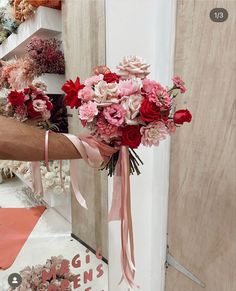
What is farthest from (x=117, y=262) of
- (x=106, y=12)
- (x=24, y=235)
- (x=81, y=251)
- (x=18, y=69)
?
(x=106, y=12)

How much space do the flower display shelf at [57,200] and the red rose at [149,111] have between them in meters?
0.40

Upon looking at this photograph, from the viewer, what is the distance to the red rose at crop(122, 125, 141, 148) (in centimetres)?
49

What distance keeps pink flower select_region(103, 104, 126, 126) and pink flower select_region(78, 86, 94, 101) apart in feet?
0.12

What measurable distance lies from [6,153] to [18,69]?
0.34 m

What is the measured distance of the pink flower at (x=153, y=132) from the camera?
0.48m

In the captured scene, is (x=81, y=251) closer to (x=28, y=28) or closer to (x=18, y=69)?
(x=18, y=69)

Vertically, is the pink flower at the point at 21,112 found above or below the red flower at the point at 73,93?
below

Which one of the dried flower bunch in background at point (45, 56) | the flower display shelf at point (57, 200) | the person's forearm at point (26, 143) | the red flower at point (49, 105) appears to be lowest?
the flower display shelf at point (57, 200)

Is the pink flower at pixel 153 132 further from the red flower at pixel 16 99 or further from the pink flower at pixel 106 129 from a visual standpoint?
the red flower at pixel 16 99

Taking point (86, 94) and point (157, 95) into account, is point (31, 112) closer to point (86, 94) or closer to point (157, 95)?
point (86, 94)

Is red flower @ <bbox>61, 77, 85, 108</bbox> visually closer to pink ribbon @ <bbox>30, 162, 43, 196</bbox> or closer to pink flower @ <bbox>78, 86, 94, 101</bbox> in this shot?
pink flower @ <bbox>78, 86, 94, 101</bbox>

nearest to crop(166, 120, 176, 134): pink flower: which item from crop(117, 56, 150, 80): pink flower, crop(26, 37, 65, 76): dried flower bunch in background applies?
crop(117, 56, 150, 80): pink flower

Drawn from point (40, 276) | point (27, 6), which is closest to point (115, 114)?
point (27, 6)

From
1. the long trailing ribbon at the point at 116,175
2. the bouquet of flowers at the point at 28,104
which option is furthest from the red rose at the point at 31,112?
the long trailing ribbon at the point at 116,175
